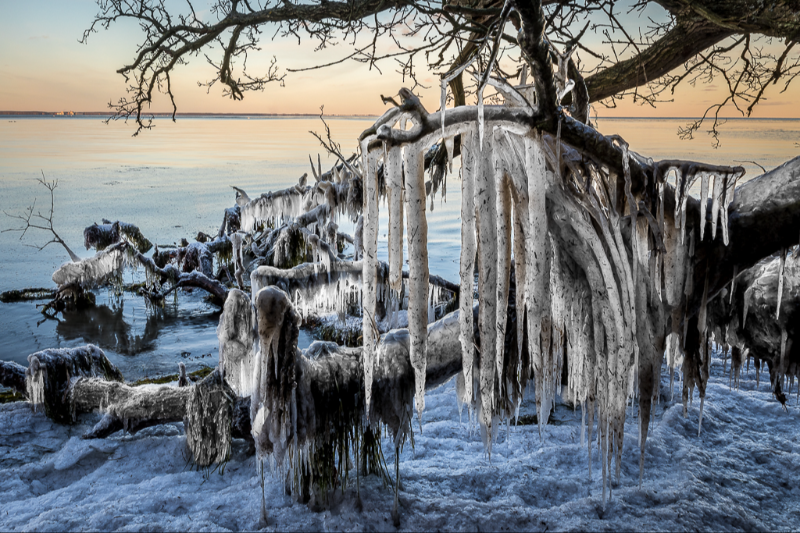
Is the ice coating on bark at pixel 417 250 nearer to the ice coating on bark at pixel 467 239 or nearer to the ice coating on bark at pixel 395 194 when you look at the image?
the ice coating on bark at pixel 395 194

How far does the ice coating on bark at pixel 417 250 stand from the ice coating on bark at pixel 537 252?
0.64 meters

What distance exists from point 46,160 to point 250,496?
54.2m

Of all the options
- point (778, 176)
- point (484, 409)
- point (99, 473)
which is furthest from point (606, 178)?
point (99, 473)

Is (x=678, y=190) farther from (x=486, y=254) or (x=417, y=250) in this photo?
(x=417, y=250)

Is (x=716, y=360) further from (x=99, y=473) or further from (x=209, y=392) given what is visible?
(x=99, y=473)

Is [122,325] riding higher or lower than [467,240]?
lower

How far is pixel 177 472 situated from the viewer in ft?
15.2

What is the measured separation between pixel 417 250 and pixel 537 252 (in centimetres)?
73

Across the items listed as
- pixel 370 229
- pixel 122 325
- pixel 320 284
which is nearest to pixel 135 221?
pixel 122 325

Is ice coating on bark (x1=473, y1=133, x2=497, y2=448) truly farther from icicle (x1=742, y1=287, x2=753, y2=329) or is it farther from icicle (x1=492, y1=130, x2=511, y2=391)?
icicle (x1=742, y1=287, x2=753, y2=329)

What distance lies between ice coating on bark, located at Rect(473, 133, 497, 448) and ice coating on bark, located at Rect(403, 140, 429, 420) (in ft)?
1.05

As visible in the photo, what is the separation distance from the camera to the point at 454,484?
4492mm

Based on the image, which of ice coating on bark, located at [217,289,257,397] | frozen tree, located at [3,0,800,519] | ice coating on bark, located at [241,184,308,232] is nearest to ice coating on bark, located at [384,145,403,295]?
frozen tree, located at [3,0,800,519]

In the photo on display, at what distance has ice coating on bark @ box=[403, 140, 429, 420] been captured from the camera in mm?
2838
